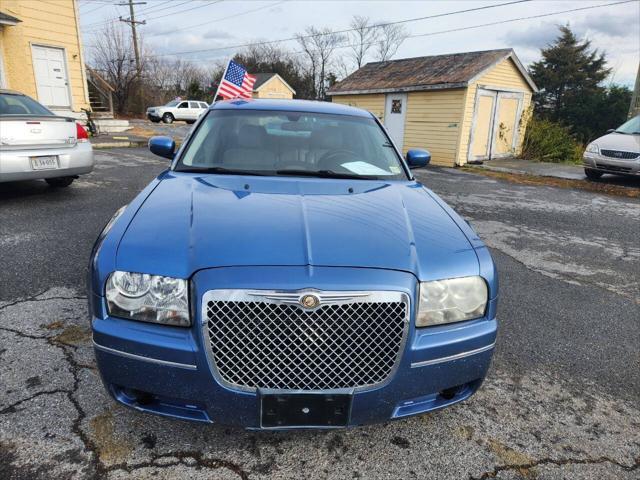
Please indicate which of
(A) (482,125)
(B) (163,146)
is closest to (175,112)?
(A) (482,125)

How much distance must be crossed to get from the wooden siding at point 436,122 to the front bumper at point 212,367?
1434 cm

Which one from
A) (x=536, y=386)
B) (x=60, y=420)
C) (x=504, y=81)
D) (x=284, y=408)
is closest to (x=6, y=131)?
(x=60, y=420)

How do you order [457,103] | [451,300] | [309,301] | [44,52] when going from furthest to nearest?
1. [457,103]
2. [44,52]
3. [451,300]
4. [309,301]

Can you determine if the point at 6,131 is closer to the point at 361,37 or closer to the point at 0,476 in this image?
the point at 0,476

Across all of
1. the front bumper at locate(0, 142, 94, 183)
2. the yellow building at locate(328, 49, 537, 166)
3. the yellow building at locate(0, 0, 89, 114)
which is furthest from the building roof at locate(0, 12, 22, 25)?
the yellow building at locate(328, 49, 537, 166)

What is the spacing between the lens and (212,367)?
1610 mm

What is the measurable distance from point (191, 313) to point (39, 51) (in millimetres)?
15053

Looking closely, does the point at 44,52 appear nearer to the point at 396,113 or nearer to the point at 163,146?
the point at 396,113

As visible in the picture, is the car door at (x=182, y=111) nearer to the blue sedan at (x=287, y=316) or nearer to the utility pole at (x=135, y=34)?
the utility pole at (x=135, y=34)

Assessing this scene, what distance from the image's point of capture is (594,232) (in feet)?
20.5

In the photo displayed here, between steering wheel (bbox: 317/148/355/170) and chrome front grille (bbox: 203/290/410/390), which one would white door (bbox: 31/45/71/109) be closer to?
→ steering wheel (bbox: 317/148/355/170)

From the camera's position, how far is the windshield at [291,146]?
285 centimetres

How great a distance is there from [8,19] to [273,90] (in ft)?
116

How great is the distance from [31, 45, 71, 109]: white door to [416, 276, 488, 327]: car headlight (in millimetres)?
14980
